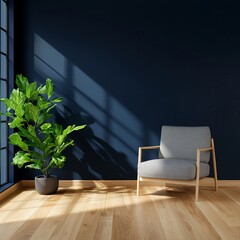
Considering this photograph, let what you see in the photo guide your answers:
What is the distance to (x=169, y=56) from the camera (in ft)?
14.5

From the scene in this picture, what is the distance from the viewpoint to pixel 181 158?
404cm

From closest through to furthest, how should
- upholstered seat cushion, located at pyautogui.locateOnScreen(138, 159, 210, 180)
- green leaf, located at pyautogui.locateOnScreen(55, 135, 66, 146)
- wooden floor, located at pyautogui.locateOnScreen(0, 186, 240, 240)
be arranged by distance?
wooden floor, located at pyautogui.locateOnScreen(0, 186, 240, 240), upholstered seat cushion, located at pyautogui.locateOnScreen(138, 159, 210, 180), green leaf, located at pyautogui.locateOnScreen(55, 135, 66, 146)

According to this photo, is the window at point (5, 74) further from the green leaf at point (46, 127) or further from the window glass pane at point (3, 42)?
the green leaf at point (46, 127)

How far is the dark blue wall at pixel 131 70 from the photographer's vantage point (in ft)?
14.3

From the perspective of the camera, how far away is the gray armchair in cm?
361

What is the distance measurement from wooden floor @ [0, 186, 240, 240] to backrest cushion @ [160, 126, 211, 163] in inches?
16.0

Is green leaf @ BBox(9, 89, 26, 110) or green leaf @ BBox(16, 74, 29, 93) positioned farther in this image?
green leaf @ BBox(16, 74, 29, 93)

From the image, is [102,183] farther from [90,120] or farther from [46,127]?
[46,127]

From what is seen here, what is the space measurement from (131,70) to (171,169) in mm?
1378

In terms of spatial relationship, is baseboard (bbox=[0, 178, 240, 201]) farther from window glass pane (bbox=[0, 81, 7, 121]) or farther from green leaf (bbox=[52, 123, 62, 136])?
window glass pane (bbox=[0, 81, 7, 121])

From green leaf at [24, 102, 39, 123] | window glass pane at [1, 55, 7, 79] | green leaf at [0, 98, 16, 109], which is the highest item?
A: window glass pane at [1, 55, 7, 79]

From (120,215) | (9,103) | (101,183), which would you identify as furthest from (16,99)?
(120,215)

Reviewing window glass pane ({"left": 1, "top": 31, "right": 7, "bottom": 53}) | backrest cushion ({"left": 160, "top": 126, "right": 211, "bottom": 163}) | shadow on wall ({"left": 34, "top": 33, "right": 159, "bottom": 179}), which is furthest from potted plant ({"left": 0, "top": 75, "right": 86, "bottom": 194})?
backrest cushion ({"left": 160, "top": 126, "right": 211, "bottom": 163})

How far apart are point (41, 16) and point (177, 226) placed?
9.51ft
